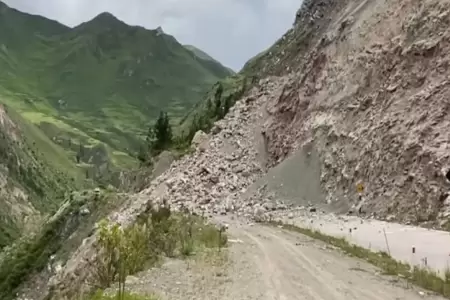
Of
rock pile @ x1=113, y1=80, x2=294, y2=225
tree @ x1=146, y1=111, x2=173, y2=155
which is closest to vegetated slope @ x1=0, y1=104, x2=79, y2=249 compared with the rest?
tree @ x1=146, y1=111, x2=173, y2=155

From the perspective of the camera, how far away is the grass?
14227 millimetres

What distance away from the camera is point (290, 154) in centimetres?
4450

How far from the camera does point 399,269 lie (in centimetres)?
1653

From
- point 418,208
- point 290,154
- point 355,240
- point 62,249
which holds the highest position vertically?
point 290,154

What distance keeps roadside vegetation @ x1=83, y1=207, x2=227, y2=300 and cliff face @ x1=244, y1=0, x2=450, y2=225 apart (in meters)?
10.3

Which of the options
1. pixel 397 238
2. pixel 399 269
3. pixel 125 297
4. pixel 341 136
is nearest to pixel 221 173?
pixel 341 136

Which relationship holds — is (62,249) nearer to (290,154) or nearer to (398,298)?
(290,154)

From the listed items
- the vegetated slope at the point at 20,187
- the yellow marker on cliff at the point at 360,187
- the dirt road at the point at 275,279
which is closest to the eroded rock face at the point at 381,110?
the yellow marker on cliff at the point at 360,187

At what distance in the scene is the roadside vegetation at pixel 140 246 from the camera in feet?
37.6

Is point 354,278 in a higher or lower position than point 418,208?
lower

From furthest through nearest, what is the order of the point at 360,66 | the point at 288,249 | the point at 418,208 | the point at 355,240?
the point at 360,66, the point at 418,208, the point at 355,240, the point at 288,249

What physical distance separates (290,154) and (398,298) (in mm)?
31764

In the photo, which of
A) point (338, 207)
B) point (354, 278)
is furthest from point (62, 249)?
point (354, 278)


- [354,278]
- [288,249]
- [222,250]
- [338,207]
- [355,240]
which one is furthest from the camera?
[338,207]
